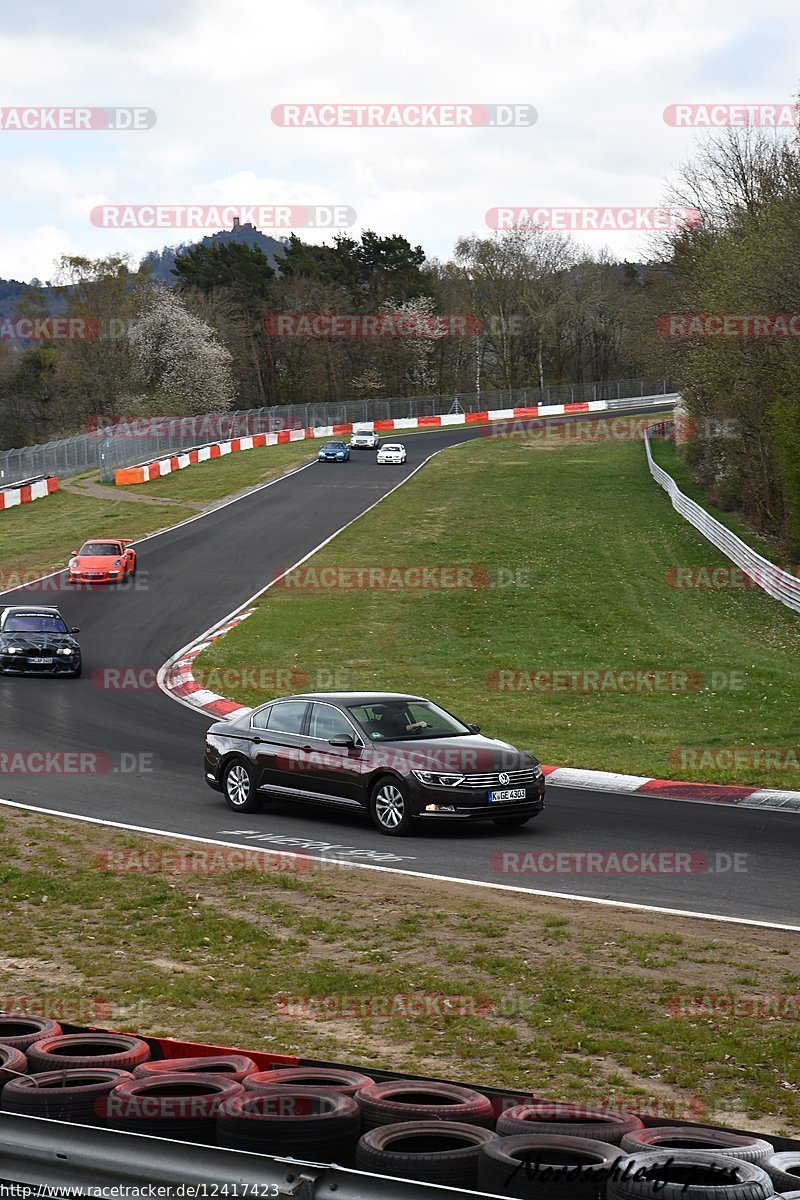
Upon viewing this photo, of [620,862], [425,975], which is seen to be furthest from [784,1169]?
[620,862]

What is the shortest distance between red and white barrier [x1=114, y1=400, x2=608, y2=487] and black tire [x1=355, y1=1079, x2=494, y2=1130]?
57775 millimetres

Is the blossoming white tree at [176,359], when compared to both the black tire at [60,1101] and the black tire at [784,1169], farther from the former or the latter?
the black tire at [784,1169]

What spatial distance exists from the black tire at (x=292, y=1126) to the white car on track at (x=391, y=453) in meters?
61.3

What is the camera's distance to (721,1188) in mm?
4617

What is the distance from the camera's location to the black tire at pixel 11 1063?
6121 mm

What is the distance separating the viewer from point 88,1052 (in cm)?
662

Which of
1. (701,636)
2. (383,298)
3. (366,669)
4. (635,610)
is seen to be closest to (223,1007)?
(366,669)

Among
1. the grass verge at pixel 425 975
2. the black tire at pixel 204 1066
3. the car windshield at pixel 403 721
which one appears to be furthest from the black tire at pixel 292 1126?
the car windshield at pixel 403 721

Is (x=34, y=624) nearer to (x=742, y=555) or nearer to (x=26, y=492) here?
(x=742, y=555)

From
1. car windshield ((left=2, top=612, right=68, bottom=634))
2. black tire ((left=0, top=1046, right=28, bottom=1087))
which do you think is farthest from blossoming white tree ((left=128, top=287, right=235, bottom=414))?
black tire ((left=0, top=1046, right=28, bottom=1087))

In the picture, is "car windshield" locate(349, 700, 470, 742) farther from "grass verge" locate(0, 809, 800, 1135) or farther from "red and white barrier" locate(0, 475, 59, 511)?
"red and white barrier" locate(0, 475, 59, 511)

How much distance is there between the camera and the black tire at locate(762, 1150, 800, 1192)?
485 centimetres

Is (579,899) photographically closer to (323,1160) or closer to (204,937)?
(204,937)

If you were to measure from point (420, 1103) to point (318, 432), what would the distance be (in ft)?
265
